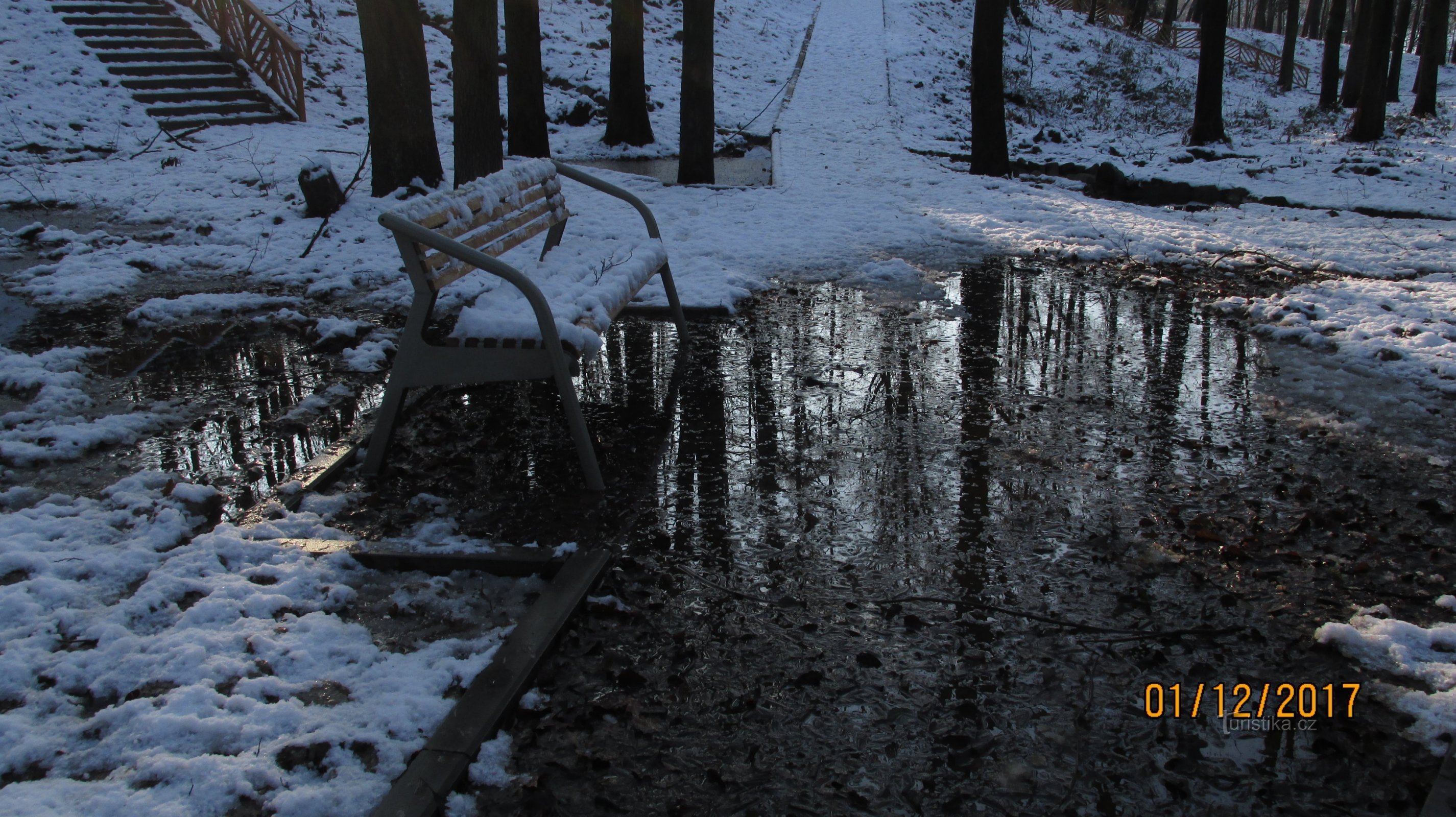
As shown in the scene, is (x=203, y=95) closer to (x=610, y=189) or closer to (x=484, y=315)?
(x=610, y=189)

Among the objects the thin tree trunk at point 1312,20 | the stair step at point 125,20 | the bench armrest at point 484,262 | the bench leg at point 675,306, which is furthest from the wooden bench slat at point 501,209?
the thin tree trunk at point 1312,20

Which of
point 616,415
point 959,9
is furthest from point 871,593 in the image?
point 959,9

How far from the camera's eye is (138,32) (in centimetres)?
1502

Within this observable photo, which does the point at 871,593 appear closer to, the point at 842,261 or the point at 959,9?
the point at 842,261

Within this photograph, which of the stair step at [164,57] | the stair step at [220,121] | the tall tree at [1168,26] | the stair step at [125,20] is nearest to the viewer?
the stair step at [220,121]

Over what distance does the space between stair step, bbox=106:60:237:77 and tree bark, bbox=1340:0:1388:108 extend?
17.3 meters

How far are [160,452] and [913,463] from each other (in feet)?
10.8

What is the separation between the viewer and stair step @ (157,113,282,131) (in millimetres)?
12773

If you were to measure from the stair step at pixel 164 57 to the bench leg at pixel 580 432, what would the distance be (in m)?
14.3

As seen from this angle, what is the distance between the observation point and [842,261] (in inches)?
301

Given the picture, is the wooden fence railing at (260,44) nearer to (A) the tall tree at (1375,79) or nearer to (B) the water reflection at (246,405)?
(B) the water reflection at (246,405)

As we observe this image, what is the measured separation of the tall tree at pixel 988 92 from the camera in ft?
35.9

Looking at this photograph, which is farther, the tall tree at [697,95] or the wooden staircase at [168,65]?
the wooden staircase at [168,65]
